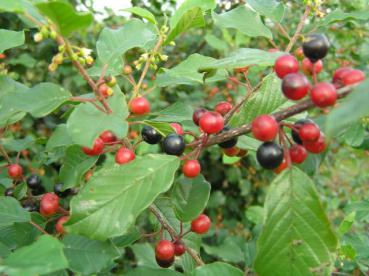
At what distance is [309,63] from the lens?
4.69ft

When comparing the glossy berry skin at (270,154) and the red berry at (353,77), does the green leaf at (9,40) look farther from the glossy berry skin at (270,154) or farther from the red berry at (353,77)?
the red berry at (353,77)

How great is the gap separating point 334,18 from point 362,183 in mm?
5028

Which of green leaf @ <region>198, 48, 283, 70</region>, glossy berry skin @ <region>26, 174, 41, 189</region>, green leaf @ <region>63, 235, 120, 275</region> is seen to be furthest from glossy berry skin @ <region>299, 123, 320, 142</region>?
glossy berry skin @ <region>26, 174, 41, 189</region>

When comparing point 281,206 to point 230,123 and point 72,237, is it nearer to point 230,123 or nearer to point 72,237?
point 230,123

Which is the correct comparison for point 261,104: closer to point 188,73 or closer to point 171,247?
point 188,73

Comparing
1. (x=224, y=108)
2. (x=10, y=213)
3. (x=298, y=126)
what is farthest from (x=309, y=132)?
(x=10, y=213)

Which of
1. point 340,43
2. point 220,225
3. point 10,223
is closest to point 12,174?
point 10,223

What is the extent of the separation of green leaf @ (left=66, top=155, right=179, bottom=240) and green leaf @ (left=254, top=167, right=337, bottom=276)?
347 millimetres

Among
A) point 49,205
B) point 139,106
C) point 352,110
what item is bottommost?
point 49,205

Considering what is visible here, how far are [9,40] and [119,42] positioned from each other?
477 millimetres

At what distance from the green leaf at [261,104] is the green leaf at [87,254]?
68cm

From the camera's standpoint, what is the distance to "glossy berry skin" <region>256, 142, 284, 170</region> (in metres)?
1.34

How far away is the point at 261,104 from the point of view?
169 centimetres

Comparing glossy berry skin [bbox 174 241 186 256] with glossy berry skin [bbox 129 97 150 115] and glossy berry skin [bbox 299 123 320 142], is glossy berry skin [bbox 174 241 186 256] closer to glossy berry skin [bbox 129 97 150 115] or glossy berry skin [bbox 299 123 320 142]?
glossy berry skin [bbox 129 97 150 115]
